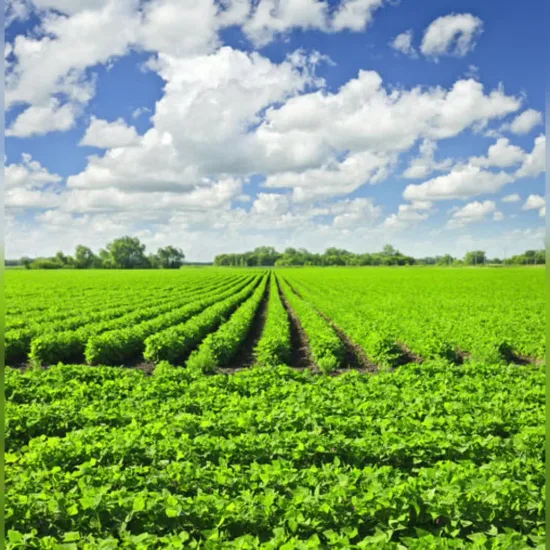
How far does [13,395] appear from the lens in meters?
10.2

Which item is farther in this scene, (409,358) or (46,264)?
(46,264)

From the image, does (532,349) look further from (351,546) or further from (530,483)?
(351,546)

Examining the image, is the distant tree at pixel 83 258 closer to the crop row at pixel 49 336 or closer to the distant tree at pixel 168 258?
the distant tree at pixel 168 258

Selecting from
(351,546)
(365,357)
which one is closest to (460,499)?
(351,546)

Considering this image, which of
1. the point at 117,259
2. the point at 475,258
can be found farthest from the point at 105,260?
the point at 475,258

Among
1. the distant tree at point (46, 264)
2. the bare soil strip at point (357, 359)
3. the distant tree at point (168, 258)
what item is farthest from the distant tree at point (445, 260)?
the bare soil strip at point (357, 359)

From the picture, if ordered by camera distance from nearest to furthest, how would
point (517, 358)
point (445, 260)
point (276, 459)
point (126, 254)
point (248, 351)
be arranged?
point (276, 459) < point (517, 358) < point (248, 351) < point (126, 254) < point (445, 260)

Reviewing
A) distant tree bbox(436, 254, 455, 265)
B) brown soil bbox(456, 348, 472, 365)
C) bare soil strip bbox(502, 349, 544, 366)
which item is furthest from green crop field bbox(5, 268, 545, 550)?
distant tree bbox(436, 254, 455, 265)

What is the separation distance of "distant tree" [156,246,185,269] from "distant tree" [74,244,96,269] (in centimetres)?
1978

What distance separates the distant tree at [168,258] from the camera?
Result: 139m

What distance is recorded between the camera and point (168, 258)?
141 metres

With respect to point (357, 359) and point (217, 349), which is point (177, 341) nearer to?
point (217, 349)

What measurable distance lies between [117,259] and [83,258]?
11085 mm

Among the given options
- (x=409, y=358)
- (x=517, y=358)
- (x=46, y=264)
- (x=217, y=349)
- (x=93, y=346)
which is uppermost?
(x=46, y=264)
